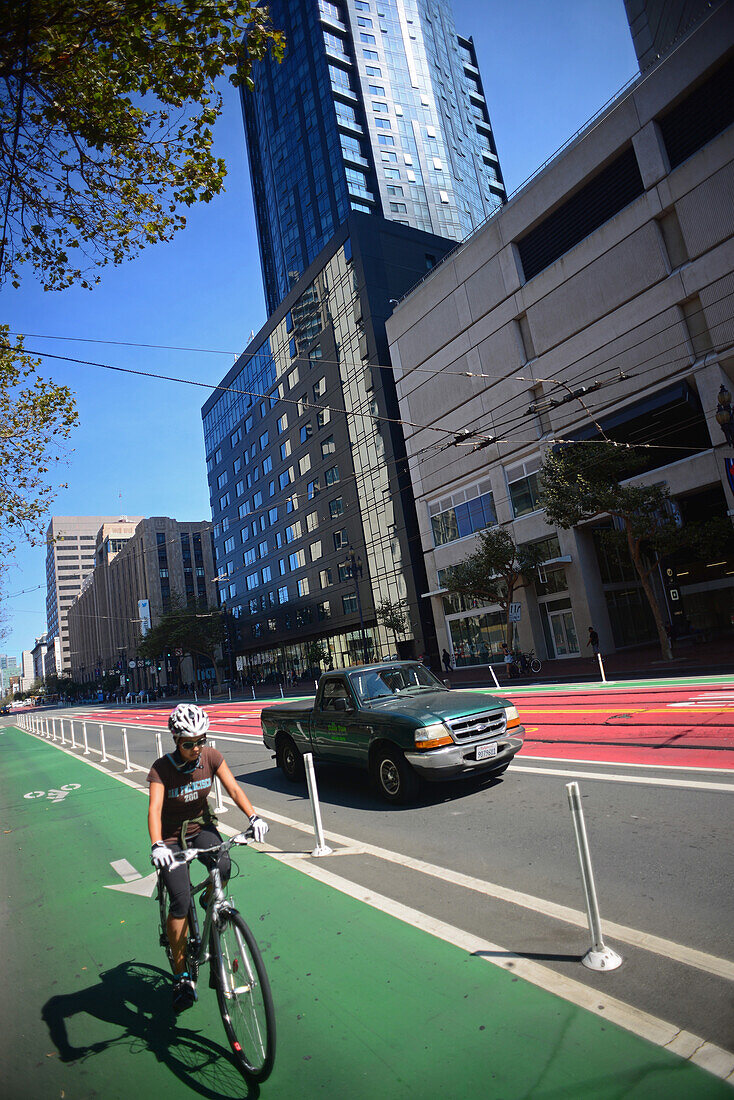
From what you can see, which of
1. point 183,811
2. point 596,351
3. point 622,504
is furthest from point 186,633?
point 183,811

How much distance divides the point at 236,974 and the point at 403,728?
4323 mm

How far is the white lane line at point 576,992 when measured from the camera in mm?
2750

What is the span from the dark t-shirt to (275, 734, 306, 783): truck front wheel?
6.17 m

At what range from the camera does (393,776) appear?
25.5 feet

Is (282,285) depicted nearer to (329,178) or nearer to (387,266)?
(329,178)

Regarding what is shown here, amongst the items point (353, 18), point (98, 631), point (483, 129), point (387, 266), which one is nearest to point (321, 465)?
point (387, 266)

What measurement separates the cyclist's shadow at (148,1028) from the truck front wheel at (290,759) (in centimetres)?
548

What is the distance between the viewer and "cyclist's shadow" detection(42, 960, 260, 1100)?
316cm

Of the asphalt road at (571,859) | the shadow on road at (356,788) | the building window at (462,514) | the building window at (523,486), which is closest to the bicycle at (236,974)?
the asphalt road at (571,859)

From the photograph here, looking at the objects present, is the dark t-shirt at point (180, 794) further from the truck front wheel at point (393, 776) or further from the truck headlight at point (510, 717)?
the truck headlight at point (510, 717)

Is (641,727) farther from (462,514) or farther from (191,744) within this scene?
(462,514)

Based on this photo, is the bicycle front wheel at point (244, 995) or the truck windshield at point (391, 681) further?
the truck windshield at point (391, 681)

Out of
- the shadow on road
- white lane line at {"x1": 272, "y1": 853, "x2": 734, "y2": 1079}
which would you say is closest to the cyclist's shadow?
white lane line at {"x1": 272, "y1": 853, "x2": 734, "y2": 1079}

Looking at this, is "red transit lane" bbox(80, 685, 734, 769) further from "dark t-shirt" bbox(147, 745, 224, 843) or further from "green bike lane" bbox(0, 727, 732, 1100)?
"dark t-shirt" bbox(147, 745, 224, 843)
